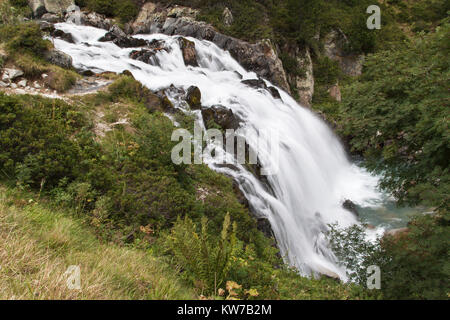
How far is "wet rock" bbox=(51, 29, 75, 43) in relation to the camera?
48.2 feet

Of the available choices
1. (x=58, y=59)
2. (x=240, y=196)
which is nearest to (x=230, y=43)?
(x=58, y=59)

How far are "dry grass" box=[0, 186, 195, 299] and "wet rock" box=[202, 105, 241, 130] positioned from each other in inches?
275

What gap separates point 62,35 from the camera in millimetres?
14859

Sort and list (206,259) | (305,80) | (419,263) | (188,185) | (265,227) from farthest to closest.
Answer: (305,80) → (265,227) → (188,185) → (419,263) → (206,259)

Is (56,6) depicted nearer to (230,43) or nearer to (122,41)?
(122,41)

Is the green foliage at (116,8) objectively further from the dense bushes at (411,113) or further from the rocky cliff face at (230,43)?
the dense bushes at (411,113)

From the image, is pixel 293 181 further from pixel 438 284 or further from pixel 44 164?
pixel 44 164

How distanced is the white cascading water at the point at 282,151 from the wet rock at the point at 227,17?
13.5 ft

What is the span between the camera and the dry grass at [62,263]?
2.25 meters

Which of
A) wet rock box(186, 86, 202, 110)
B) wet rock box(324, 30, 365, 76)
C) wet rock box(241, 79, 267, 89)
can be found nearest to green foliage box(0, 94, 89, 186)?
wet rock box(186, 86, 202, 110)

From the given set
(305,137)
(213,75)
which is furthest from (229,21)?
(305,137)

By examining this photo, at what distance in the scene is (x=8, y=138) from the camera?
4160mm

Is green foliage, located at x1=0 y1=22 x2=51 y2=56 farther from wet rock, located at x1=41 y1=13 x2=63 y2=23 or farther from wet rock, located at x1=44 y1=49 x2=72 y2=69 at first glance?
wet rock, located at x1=41 y1=13 x2=63 y2=23

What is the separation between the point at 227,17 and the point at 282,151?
15546 mm
